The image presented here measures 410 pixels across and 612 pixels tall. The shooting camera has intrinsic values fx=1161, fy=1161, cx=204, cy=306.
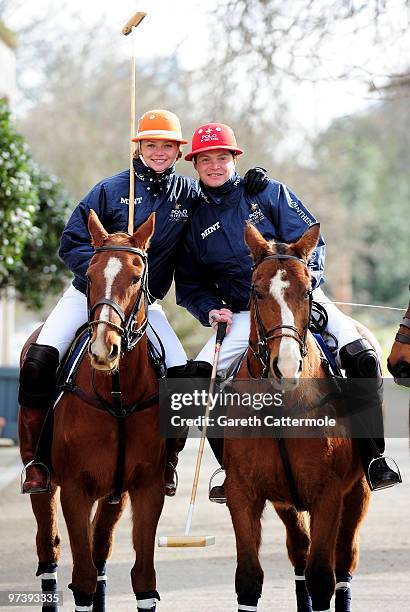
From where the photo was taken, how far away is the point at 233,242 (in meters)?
7.42

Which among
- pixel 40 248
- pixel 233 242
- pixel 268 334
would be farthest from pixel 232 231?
pixel 40 248

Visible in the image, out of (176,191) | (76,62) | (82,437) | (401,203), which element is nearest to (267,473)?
(82,437)

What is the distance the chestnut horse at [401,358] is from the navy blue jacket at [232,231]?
67 centimetres

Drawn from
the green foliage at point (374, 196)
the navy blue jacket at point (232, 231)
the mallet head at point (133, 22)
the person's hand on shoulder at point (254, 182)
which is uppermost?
the mallet head at point (133, 22)

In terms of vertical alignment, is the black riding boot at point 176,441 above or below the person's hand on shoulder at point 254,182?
below

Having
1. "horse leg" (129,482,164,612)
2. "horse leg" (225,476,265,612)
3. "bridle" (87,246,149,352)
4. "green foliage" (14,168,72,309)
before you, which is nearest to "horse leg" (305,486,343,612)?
"horse leg" (225,476,265,612)

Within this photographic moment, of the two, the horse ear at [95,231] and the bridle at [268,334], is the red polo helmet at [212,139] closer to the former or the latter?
the horse ear at [95,231]

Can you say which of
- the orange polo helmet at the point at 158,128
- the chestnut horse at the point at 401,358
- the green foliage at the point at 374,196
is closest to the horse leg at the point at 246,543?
the chestnut horse at the point at 401,358

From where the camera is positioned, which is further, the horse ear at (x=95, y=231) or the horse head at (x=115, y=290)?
the horse ear at (x=95, y=231)

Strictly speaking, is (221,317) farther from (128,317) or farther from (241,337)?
(128,317)

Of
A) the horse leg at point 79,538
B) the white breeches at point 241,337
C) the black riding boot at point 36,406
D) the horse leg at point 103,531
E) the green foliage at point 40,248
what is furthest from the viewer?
the green foliage at point 40,248

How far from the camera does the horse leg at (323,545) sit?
256 inches

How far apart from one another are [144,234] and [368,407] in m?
1.76

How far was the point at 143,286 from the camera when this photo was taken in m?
6.68
